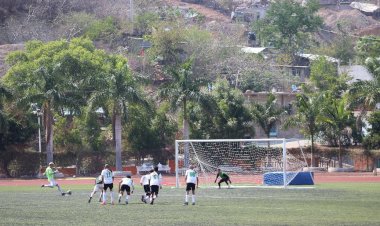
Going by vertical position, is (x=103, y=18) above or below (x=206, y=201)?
above

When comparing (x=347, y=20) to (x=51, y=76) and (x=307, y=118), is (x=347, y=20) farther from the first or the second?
(x=51, y=76)

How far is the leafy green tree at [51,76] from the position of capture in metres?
76.8

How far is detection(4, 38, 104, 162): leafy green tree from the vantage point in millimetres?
76812

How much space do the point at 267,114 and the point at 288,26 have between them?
4618 centimetres

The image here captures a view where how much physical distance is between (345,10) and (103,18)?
47365 millimetres

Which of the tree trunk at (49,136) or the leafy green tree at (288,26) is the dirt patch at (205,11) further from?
the tree trunk at (49,136)

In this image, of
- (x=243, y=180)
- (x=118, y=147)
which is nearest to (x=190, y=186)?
(x=243, y=180)

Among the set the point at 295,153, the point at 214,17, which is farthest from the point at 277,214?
the point at 214,17

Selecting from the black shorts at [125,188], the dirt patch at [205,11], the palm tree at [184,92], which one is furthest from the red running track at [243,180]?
the dirt patch at [205,11]

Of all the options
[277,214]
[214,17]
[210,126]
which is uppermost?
[214,17]

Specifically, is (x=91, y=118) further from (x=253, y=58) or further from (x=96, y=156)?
(x=253, y=58)

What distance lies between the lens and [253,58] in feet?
355

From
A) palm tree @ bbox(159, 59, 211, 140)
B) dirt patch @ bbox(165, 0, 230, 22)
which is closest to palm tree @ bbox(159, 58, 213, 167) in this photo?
palm tree @ bbox(159, 59, 211, 140)

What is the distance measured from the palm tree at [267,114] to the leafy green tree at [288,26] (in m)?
41.4
